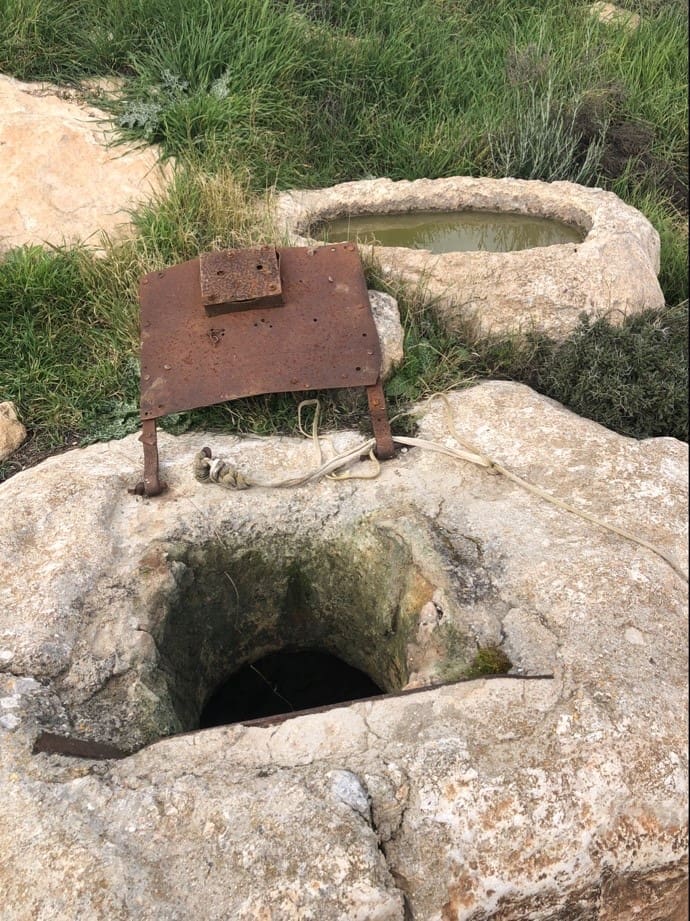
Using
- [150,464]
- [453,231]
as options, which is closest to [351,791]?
[150,464]

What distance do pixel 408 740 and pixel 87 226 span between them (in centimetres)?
369

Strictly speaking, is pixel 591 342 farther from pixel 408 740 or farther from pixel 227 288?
pixel 408 740

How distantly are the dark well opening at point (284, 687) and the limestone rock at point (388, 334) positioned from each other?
4.22 feet

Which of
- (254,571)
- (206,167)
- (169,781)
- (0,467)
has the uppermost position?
(206,167)

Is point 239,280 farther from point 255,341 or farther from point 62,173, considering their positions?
point 62,173

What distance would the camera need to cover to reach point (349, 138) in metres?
5.38

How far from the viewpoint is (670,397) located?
3.35 m

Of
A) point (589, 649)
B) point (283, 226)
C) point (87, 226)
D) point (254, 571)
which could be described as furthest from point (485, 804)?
point (87, 226)

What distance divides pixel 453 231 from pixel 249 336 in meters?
2.09

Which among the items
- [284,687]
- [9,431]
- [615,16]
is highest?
[615,16]

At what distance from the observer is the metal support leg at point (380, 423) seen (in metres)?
2.94

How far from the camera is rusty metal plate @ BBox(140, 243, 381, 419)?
2996 millimetres

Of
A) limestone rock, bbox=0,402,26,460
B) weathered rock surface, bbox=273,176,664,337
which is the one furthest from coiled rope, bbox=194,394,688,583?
limestone rock, bbox=0,402,26,460

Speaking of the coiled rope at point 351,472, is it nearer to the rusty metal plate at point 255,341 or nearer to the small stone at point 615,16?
the rusty metal plate at point 255,341
